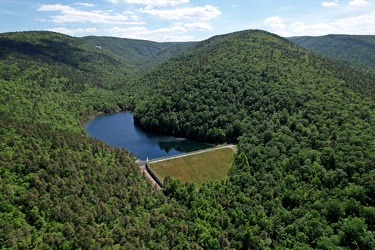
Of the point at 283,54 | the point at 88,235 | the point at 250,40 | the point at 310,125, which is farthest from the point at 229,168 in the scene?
the point at 250,40

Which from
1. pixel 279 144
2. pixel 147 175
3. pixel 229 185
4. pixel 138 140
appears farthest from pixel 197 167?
pixel 138 140

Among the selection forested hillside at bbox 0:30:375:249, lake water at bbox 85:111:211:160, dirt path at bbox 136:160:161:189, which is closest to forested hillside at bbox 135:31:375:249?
forested hillside at bbox 0:30:375:249

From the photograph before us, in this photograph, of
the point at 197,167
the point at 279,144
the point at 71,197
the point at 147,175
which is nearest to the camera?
the point at 71,197

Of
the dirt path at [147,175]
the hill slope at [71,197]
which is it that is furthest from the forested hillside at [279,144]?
the hill slope at [71,197]

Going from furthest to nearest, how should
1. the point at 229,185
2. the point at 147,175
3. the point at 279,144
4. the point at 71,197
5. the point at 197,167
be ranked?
the point at 279,144 → the point at 197,167 → the point at 147,175 → the point at 229,185 → the point at 71,197

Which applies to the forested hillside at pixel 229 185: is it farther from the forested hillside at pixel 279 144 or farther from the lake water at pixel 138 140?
the lake water at pixel 138 140

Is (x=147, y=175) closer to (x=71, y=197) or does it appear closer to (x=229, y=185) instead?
(x=229, y=185)

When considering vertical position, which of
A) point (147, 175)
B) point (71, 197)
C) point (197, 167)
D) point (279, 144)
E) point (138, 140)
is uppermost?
point (71, 197)
